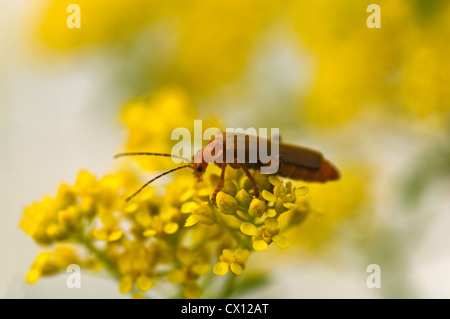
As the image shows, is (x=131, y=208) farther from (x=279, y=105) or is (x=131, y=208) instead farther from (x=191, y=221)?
(x=279, y=105)

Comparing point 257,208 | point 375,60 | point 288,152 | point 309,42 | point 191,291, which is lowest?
point 191,291

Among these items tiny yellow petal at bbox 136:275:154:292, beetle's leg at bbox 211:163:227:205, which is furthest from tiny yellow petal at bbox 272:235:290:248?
tiny yellow petal at bbox 136:275:154:292

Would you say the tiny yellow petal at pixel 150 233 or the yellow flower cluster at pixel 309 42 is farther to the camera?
the yellow flower cluster at pixel 309 42

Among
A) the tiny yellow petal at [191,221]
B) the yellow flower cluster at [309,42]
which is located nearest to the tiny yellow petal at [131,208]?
the tiny yellow petal at [191,221]

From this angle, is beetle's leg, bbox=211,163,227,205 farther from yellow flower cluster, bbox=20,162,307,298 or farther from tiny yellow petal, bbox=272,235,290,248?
tiny yellow petal, bbox=272,235,290,248

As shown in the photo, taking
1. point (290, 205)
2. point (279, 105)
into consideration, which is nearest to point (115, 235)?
point (290, 205)

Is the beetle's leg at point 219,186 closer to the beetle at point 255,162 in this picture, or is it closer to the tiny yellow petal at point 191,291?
the beetle at point 255,162
